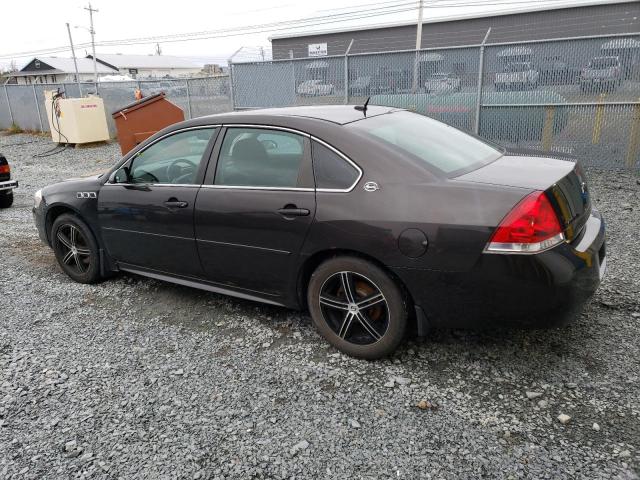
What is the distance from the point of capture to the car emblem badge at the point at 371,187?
3058mm

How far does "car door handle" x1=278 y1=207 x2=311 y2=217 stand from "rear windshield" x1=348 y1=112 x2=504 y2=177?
25.3 inches

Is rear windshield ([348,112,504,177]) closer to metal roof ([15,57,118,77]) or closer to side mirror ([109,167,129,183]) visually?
side mirror ([109,167,129,183])

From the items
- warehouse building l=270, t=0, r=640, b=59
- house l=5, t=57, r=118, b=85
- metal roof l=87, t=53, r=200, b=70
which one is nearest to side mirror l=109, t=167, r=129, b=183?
warehouse building l=270, t=0, r=640, b=59

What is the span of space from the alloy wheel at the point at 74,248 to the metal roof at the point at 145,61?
242 ft

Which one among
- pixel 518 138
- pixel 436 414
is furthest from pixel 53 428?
pixel 518 138

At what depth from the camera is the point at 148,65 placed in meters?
75.1

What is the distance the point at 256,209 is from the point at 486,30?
29.9m

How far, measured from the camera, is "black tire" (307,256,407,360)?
3.08 meters

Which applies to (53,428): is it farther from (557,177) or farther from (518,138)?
(518,138)

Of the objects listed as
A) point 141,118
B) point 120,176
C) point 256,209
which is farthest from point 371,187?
point 141,118

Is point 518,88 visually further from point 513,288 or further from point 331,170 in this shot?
point 513,288

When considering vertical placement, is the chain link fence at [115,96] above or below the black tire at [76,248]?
above

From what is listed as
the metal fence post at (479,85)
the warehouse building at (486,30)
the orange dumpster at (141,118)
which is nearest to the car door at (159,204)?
the orange dumpster at (141,118)

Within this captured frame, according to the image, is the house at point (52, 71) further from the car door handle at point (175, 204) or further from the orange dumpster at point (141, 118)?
the car door handle at point (175, 204)
